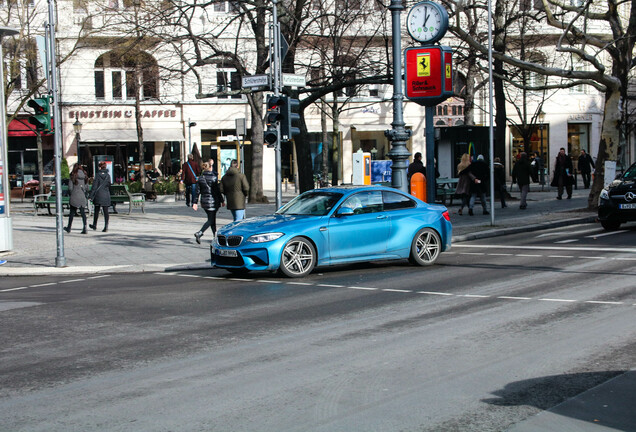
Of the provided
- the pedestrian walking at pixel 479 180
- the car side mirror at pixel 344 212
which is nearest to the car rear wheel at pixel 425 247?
the car side mirror at pixel 344 212

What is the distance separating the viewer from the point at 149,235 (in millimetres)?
21031

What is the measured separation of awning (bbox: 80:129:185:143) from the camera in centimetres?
4509

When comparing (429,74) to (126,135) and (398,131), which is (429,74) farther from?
(126,135)

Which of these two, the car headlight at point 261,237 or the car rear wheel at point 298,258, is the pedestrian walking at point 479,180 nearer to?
the car rear wheel at point 298,258

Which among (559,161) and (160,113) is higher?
(160,113)

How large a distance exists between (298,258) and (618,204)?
9.58 meters

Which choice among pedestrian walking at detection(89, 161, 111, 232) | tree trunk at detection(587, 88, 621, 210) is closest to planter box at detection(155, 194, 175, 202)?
pedestrian walking at detection(89, 161, 111, 232)

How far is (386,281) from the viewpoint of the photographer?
12602 millimetres

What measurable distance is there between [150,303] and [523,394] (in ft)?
20.0

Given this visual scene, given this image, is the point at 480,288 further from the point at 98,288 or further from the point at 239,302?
the point at 98,288

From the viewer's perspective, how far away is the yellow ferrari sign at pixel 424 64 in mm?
21125

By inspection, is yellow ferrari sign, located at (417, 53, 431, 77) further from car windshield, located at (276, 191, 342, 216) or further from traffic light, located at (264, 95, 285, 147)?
car windshield, located at (276, 191, 342, 216)

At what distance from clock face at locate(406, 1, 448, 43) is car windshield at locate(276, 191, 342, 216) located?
803cm

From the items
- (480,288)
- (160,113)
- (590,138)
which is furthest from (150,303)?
(590,138)
